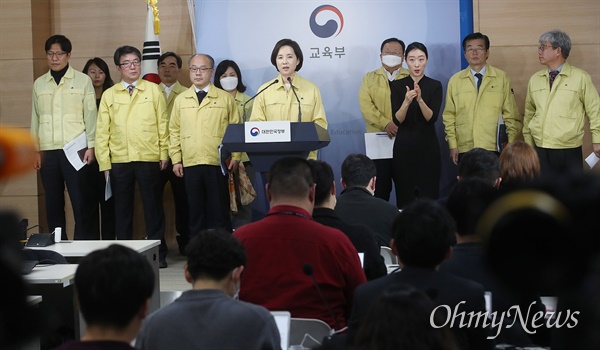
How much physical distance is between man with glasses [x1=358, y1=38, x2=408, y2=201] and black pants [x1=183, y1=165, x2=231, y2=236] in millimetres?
1275

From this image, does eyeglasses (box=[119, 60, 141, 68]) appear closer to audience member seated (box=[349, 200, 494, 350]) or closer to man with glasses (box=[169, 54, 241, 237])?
man with glasses (box=[169, 54, 241, 237])

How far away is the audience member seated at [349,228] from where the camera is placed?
2.91 meters

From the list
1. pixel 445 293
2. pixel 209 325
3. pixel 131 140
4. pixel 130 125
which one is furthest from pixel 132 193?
pixel 445 293

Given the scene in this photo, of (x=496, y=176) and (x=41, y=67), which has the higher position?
(x=41, y=67)

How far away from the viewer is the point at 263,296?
255 cm

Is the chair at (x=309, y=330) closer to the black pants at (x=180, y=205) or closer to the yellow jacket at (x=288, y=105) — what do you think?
the yellow jacket at (x=288, y=105)

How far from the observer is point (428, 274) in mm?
2066

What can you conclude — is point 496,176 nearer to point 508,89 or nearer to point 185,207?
point 508,89

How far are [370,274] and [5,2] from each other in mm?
5659

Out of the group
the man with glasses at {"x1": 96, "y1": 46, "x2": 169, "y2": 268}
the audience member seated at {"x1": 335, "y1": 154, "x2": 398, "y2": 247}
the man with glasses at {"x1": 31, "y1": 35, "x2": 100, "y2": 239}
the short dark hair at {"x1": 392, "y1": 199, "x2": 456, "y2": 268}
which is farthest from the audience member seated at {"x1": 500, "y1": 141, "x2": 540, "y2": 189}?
the man with glasses at {"x1": 31, "y1": 35, "x2": 100, "y2": 239}

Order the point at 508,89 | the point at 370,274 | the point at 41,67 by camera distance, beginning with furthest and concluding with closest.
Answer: the point at 41,67 < the point at 508,89 < the point at 370,274

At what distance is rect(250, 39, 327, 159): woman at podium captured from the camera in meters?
5.98

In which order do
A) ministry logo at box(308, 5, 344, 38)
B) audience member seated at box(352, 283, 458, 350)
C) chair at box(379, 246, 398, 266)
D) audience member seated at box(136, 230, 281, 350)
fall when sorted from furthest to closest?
ministry logo at box(308, 5, 344, 38) < chair at box(379, 246, 398, 266) < audience member seated at box(136, 230, 281, 350) < audience member seated at box(352, 283, 458, 350)

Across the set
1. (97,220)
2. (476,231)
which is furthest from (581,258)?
(97,220)
